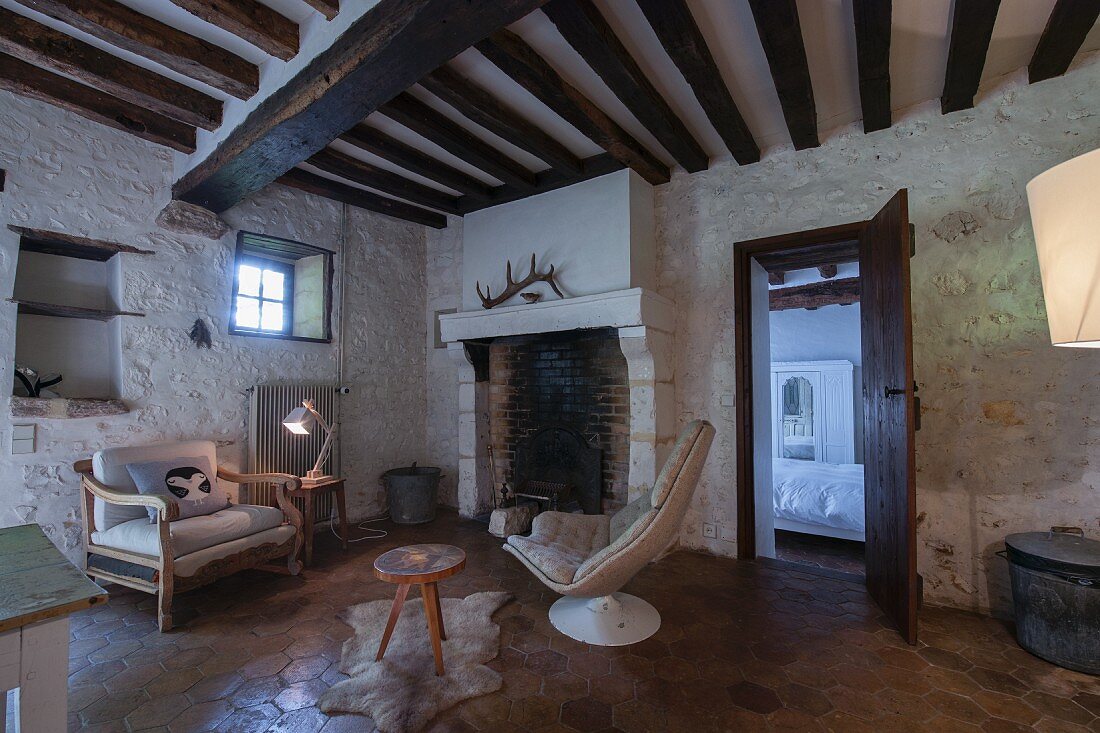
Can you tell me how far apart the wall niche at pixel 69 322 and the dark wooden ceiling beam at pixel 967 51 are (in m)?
5.03

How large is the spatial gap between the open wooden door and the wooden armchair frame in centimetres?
368

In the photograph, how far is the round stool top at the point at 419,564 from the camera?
2.20 metres

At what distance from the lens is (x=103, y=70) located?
2598 millimetres

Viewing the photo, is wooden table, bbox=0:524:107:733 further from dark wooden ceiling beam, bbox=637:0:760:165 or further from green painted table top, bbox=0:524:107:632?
dark wooden ceiling beam, bbox=637:0:760:165

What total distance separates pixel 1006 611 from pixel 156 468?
512cm

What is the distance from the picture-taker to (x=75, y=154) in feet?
10.4

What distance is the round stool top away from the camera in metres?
2.20

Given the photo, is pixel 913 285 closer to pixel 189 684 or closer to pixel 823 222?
pixel 823 222

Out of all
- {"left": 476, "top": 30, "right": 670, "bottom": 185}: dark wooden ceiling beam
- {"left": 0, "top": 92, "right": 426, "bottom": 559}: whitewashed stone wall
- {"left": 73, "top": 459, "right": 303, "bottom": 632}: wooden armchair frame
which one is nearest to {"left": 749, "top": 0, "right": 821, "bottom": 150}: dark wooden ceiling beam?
{"left": 476, "top": 30, "right": 670, "bottom": 185}: dark wooden ceiling beam

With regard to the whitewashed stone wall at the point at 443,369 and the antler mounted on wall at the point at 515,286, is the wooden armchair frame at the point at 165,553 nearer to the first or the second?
the whitewashed stone wall at the point at 443,369

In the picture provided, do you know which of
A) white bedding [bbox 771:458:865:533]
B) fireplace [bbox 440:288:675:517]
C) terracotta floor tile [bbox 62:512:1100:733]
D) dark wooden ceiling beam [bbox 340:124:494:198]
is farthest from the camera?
white bedding [bbox 771:458:865:533]

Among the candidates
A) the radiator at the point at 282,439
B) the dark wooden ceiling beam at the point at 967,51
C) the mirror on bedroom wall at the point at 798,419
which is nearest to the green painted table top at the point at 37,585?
the radiator at the point at 282,439

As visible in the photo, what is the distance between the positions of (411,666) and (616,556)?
1071mm

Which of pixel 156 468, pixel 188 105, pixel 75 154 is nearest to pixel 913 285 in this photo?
pixel 188 105
